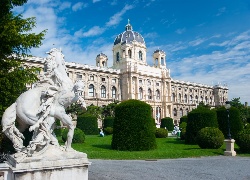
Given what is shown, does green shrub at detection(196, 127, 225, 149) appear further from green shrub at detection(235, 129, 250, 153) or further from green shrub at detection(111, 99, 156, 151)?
green shrub at detection(111, 99, 156, 151)

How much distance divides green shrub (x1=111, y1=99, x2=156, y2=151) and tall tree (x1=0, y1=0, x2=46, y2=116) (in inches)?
209

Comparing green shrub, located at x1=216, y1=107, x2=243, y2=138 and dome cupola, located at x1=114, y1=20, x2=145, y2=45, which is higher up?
dome cupola, located at x1=114, y1=20, x2=145, y2=45

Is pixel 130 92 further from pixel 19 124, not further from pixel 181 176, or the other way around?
pixel 19 124

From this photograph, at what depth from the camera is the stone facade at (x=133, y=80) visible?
4793 cm

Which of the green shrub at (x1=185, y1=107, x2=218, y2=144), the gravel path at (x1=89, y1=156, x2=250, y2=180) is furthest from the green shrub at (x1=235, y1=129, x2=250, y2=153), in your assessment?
the gravel path at (x1=89, y1=156, x2=250, y2=180)

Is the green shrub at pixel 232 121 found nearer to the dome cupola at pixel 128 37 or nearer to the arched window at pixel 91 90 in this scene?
the arched window at pixel 91 90

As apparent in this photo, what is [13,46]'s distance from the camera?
9.91 m

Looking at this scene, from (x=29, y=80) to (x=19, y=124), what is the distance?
19.4ft

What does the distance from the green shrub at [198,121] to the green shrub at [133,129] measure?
161 inches

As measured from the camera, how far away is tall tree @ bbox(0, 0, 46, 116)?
30.3 feet

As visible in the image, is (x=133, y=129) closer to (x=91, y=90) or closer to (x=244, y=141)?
(x=244, y=141)

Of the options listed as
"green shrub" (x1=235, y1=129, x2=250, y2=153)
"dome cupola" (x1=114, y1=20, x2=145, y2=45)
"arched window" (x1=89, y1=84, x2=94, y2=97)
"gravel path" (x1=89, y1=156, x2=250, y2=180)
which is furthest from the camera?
"dome cupola" (x1=114, y1=20, x2=145, y2=45)

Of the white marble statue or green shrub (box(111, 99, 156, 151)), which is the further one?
green shrub (box(111, 99, 156, 151))

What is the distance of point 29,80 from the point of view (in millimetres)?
9977
